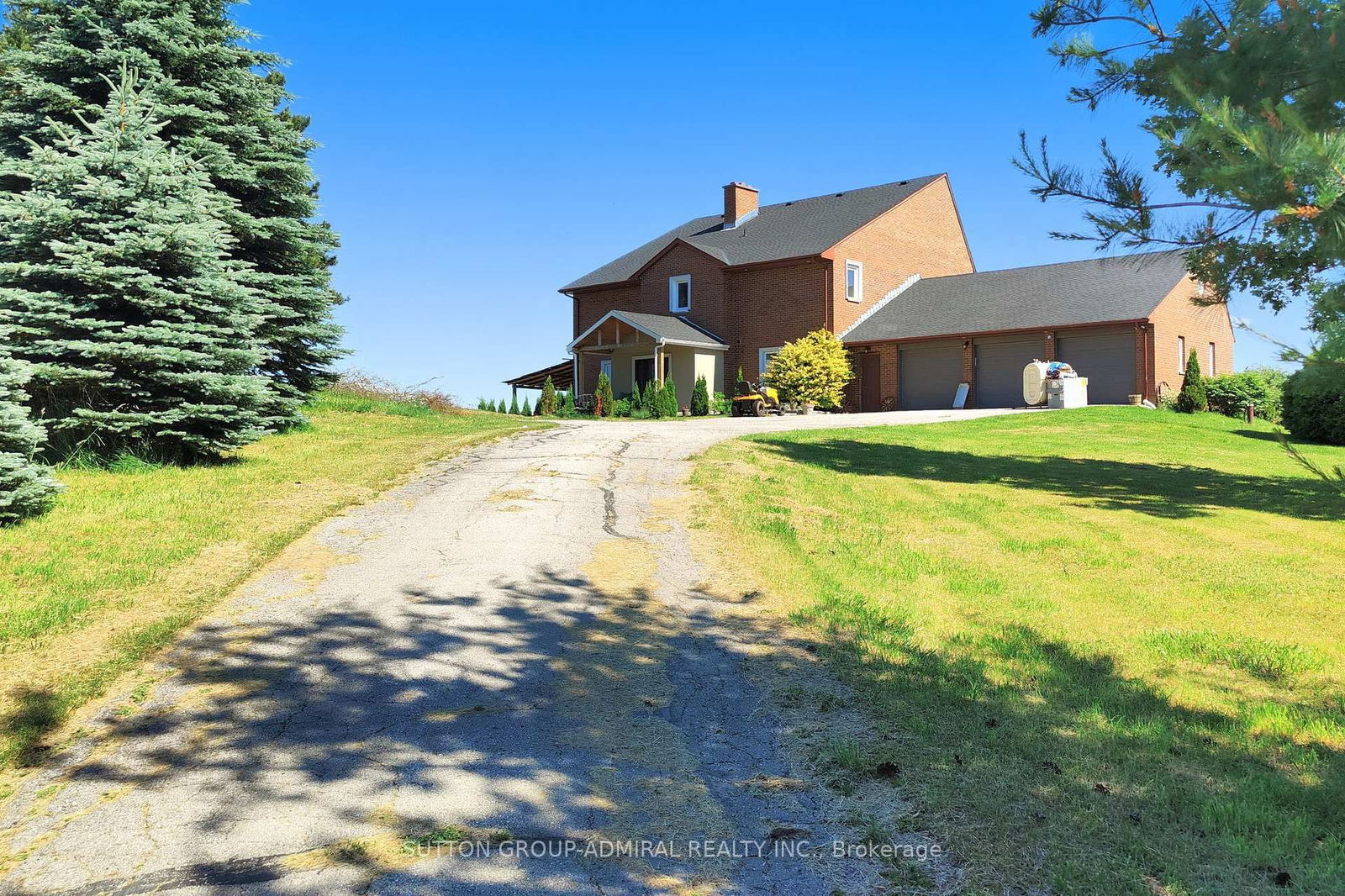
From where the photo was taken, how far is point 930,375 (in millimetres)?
31609

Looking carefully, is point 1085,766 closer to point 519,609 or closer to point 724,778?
point 724,778

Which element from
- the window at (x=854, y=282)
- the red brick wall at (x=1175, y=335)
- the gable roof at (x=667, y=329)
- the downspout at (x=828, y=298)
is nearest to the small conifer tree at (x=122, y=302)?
the gable roof at (x=667, y=329)

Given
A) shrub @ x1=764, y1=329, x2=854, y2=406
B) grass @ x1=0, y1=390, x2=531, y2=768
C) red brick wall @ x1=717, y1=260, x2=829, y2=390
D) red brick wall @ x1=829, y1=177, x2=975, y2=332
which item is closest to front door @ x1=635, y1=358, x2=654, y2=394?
red brick wall @ x1=717, y1=260, x2=829, y2=390

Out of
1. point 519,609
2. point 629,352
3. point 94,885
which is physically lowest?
point 94,885

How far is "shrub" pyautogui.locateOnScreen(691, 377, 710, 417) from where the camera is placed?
30422 millimetres

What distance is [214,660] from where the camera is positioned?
561 cm

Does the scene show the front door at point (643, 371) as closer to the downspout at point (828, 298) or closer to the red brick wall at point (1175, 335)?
the downspout at point (828, 298)

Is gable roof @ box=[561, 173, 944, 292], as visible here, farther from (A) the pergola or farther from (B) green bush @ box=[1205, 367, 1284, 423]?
(B) green bush @ box=[1205, 367, 1284, 423]

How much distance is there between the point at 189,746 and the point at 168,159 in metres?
9.65

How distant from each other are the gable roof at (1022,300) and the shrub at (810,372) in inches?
96.8

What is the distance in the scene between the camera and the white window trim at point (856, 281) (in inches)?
1275

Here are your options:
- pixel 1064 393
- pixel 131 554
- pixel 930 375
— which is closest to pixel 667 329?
pixel 930 375

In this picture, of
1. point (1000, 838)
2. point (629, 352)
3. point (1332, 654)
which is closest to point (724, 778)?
point (1000, 838)

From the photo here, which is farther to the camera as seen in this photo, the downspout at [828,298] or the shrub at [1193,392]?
the downspout at [828,298]
